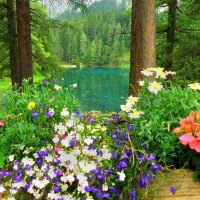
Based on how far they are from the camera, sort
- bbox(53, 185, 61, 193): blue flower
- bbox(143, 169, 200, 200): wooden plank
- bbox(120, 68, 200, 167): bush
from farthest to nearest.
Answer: bbox(120, 68, 200, 167): bush → bbox(143, 169, 200, 200): wooden plank → bbox(53, 185, 61, 193): blue flower

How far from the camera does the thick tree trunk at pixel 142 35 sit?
487 centimetres

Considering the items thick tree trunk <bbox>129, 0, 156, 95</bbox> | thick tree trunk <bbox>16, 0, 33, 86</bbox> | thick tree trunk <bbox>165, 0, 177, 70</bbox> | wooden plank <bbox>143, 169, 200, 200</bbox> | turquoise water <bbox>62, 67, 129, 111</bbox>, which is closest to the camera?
wooden plank <bbox>143, 169, 200, 200</bbox>

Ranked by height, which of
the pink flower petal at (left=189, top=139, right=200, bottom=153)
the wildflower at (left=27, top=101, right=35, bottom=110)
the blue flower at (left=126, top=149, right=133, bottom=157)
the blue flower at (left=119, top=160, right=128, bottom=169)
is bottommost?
the blue flower at (left=119, top=160, right=128, bottom=169)

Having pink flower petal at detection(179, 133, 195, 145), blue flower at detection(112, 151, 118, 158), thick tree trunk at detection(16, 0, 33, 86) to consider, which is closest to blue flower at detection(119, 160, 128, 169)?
blue flower at detection(112, 151, 118, 158)

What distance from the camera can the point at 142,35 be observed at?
4.95 metres

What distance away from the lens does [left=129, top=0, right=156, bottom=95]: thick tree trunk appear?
4871mm

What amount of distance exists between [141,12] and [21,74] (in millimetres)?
3945

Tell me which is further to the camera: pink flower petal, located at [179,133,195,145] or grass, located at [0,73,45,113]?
grass, located at [0,73,45,113]

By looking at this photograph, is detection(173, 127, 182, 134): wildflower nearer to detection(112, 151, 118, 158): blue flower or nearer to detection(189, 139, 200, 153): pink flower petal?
detection(189, 139, 200, 153): pink flower petal

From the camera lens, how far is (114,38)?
331 feet

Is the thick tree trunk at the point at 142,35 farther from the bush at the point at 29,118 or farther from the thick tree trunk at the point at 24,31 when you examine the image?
the thick tree trunk at the point at 24,31

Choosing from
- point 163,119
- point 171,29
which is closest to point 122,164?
point 163,119

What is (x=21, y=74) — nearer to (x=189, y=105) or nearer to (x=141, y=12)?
(x=141, y=12)

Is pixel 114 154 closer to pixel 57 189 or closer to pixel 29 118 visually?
pixel 57 189
